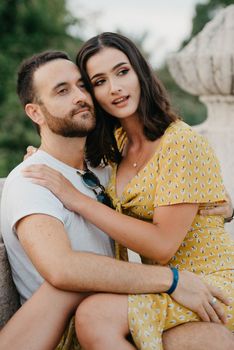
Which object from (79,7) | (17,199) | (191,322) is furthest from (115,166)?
(79,7)

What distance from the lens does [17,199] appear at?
2572mm

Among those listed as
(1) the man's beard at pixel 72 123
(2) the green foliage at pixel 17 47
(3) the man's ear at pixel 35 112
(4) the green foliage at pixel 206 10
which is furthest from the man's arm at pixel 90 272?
(4) the green foliage at pixel 206 10

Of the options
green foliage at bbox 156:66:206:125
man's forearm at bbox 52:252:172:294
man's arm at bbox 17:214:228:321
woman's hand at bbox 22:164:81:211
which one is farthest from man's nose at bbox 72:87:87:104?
green foliage at bbox 156:66:206:125

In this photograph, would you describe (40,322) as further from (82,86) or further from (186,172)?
(82,86)

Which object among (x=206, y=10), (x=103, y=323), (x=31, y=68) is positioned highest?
(x=31, y=68)

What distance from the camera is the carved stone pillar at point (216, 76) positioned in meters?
4.45

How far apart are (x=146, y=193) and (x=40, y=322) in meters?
0.78

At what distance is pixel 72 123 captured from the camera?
9.65ft

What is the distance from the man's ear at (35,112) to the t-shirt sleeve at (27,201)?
1.46 ft

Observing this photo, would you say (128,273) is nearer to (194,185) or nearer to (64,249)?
(64,249)

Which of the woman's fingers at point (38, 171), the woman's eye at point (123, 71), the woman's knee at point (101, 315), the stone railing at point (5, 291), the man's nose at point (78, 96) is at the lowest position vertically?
the stone railing at point (5, 291)

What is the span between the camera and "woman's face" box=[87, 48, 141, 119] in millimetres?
2963

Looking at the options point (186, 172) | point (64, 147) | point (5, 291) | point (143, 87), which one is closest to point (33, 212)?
point (5, 291)

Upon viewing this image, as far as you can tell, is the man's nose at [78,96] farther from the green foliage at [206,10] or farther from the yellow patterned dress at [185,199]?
the green foliage at [206,10]
